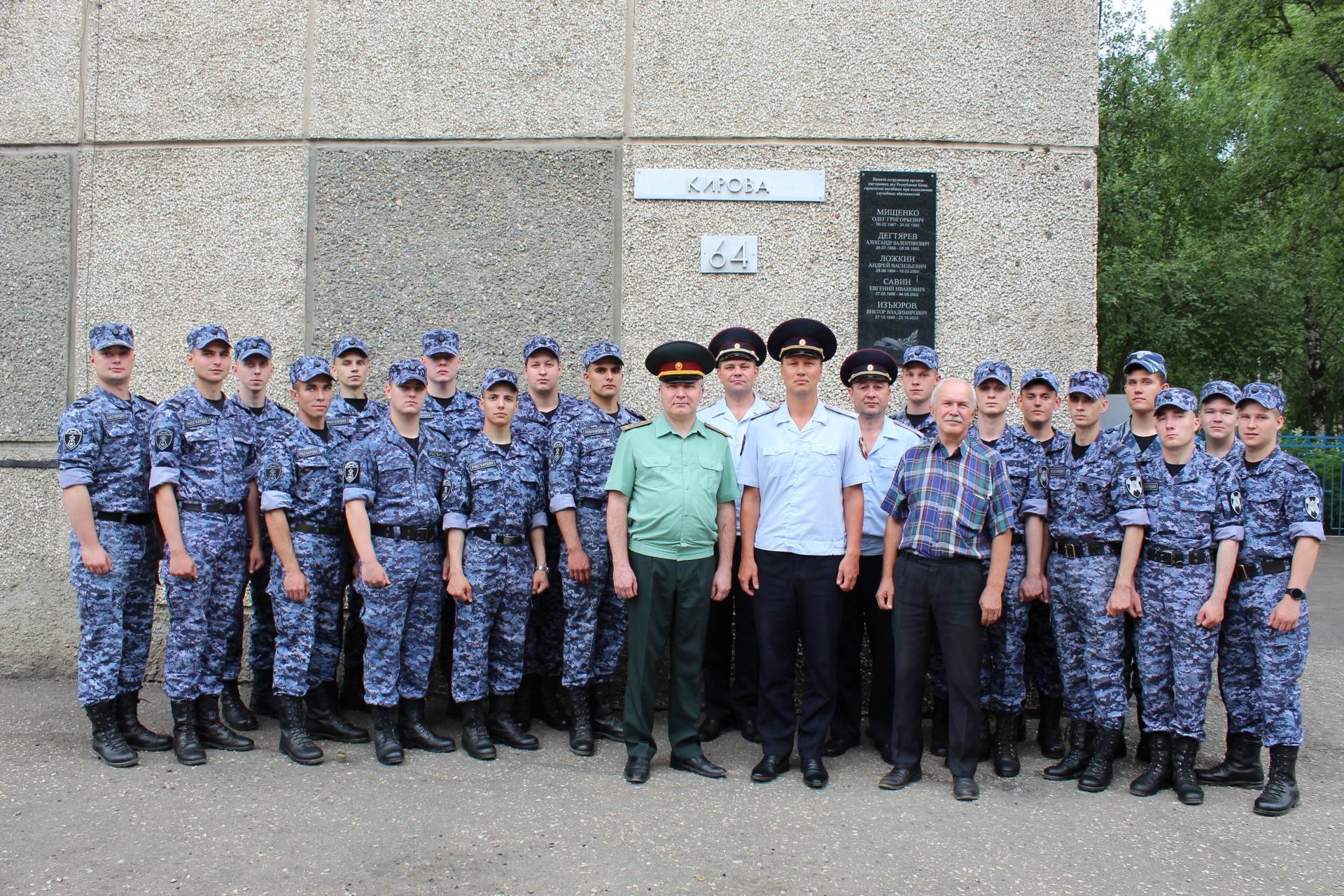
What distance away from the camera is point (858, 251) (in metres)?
5.39

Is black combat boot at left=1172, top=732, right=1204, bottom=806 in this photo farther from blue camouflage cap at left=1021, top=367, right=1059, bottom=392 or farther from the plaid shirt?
blue camouflage cap at left=1021, top=367, right=1059, bottom=392

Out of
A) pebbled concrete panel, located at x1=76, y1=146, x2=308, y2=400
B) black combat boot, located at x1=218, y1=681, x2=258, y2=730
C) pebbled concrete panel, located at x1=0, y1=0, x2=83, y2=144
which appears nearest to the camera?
black combat boot, located at x1=218, y1=681, x2=258, y2=730

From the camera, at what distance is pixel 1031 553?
4.19 metres

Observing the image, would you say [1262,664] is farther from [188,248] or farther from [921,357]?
[188,248]

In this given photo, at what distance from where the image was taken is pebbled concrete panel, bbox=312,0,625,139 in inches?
213

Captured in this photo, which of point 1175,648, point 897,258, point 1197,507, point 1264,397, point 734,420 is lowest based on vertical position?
point 1175,648

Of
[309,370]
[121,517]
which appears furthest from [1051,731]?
[121,517]

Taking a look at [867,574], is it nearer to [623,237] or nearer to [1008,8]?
[623,237]

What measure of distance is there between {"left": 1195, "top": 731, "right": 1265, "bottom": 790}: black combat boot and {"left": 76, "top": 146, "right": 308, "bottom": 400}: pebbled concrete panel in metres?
5.22

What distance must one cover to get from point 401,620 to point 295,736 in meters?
0.68

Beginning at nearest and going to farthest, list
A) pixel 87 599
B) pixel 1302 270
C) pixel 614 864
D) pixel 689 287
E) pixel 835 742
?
pixel 614 864 → pixel 87 599 → pixel 835 742 → pixel 689 287 → pixel 1302 270

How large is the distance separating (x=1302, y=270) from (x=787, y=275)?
17359 millimetres

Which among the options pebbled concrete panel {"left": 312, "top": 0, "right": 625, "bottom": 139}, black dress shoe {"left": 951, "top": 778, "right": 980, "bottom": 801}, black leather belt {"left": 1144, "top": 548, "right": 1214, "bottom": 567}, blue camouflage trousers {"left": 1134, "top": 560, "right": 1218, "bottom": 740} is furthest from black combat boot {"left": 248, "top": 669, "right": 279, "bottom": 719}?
black leather belt {"left": 1144, "top": 548, "right": 1214, "bottom": 567}

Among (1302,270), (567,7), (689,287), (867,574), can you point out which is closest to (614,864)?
(867,574)
